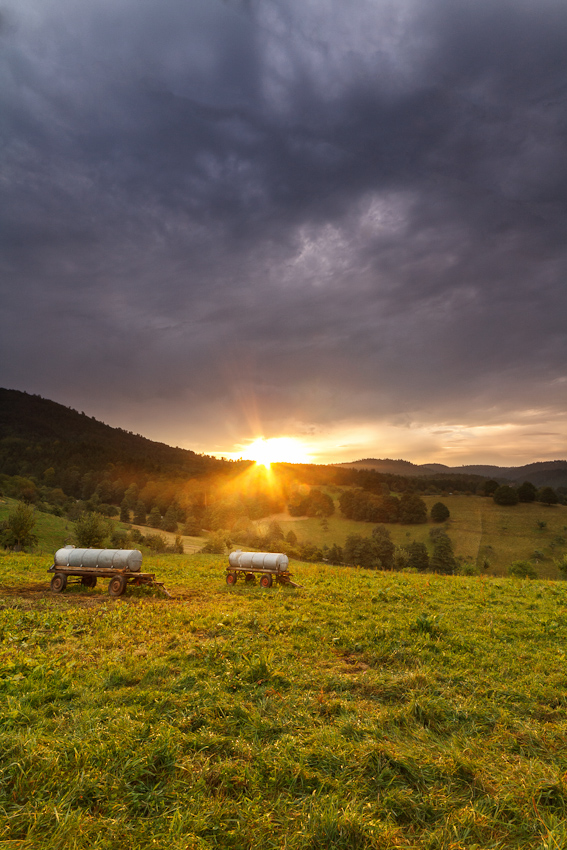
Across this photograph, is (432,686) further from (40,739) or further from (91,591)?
(91,591)

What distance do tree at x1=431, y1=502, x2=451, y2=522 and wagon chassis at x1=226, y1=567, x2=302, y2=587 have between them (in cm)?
13079

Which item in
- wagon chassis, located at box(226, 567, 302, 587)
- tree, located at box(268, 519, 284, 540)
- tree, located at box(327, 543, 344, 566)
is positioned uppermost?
wagon chassis, located at box(226, 567, 302, 587)

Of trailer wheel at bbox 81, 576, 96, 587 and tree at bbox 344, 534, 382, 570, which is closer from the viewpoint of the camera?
trailer wheel at bbox 81, 576, 96, 587

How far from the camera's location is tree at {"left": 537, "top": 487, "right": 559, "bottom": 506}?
14150 centimetres

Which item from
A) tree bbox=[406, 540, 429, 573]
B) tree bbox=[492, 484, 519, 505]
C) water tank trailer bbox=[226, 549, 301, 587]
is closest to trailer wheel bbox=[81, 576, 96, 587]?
water tank trailer bbox=[226, 549, 301, 587]

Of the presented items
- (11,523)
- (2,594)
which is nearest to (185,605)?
(2,594)

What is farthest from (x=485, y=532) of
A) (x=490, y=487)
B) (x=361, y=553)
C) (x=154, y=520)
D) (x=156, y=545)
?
(x=154, y=520)

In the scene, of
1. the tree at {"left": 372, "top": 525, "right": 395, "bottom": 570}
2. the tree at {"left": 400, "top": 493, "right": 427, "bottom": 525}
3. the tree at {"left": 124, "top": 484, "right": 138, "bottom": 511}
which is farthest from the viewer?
the tree at {"left": 124, "top": 484, "right": 138, "bottom": 511}

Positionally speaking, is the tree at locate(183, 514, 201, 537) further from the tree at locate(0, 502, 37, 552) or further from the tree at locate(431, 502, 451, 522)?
the tree at locate(0, 502, 37, 552)

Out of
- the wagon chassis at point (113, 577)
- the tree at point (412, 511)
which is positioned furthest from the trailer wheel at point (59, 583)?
the tree at point (412, 511)

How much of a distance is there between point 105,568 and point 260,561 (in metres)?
7.80

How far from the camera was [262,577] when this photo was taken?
21516 mm

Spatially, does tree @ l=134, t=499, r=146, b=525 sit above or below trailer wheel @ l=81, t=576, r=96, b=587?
below

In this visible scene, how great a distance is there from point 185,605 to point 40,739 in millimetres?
10290
